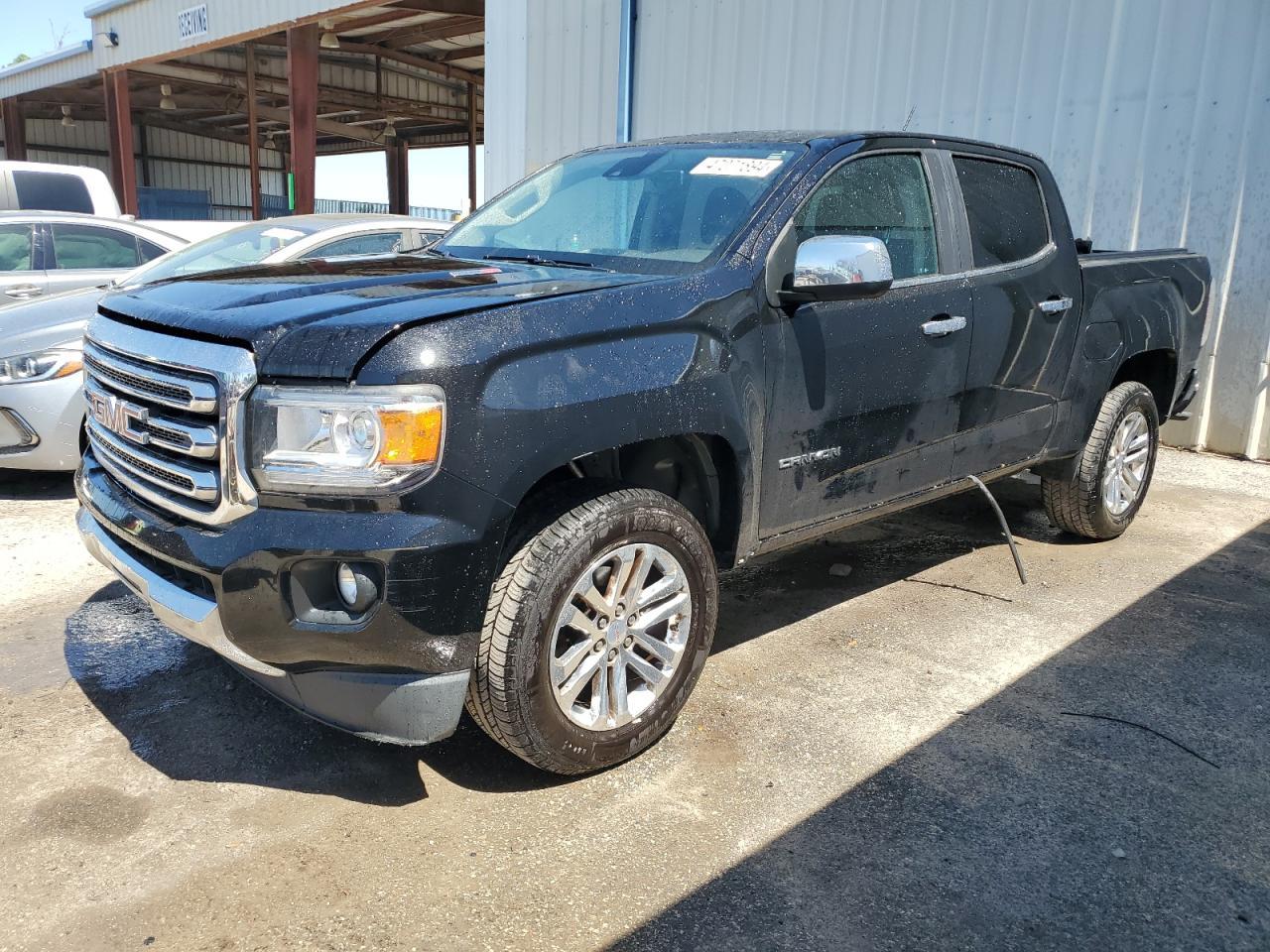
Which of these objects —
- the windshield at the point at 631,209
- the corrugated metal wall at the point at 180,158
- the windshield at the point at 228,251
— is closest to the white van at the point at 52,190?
the windshield at the point at 228,251

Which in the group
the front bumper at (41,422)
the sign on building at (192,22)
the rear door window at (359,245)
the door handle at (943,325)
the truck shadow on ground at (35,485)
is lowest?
the truck shadow on ground at (35,485)

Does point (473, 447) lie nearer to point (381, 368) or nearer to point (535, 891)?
point (381, 368)

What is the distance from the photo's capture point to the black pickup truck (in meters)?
2.40

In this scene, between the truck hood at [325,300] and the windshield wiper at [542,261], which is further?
the windshield wiper at [542,261]

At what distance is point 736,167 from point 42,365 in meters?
3.98

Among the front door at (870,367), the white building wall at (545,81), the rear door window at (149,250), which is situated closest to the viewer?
the front door at (870,367)

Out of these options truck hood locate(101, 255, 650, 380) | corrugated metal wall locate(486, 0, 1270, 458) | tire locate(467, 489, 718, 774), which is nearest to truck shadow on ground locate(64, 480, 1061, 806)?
tire locate(467, 489, 718, 774)

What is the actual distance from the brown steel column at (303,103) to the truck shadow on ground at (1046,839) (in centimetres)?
1586

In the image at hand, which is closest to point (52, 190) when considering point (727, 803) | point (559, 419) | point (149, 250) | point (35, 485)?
point (149, 250)

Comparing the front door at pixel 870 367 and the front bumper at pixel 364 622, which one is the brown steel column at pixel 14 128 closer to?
the front door at pixel 870 367

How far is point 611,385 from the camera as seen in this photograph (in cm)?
270

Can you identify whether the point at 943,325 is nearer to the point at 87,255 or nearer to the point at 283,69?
the point at 87,255

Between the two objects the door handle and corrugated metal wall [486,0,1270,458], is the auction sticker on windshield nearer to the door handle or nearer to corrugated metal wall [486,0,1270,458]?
the door handle

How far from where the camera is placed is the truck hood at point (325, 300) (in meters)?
2.38
